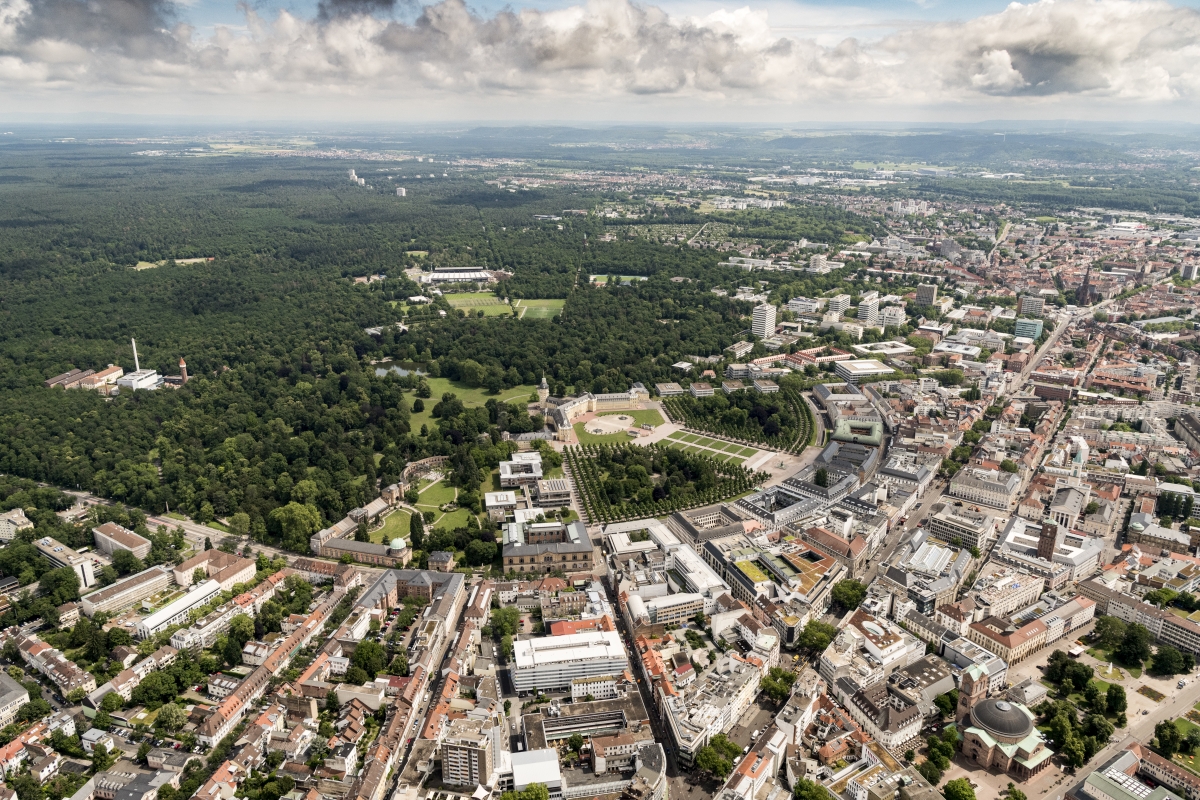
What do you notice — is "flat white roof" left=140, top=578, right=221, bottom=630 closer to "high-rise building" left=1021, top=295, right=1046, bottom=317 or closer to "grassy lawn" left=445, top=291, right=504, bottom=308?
"grassy lawn" left=445, top=291, right=504, bottom=308

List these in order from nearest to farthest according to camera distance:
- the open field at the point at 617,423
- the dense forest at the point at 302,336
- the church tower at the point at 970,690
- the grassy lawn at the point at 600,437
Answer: the church tower at the point at 970,690, the dense forest at the point at 302,336, the grassy lawn at the point at 600,437, the open field at the point at 617,423

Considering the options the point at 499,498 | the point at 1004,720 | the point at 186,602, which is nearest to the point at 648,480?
the point at 499,498

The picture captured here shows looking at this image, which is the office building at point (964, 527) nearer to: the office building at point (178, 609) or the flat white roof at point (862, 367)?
the flat white roof at point (862, 367)

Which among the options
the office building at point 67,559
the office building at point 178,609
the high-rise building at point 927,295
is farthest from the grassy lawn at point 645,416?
the high-rise building at point 927,295

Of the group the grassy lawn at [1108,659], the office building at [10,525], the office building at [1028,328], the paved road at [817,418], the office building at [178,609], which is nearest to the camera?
the grassy lawn at [1108,659]

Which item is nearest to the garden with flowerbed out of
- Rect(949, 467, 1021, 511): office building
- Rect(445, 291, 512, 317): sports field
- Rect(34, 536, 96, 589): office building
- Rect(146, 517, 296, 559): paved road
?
Rect(949, 467, 1021, 511): office building

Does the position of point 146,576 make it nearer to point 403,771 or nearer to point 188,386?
point 403,771
